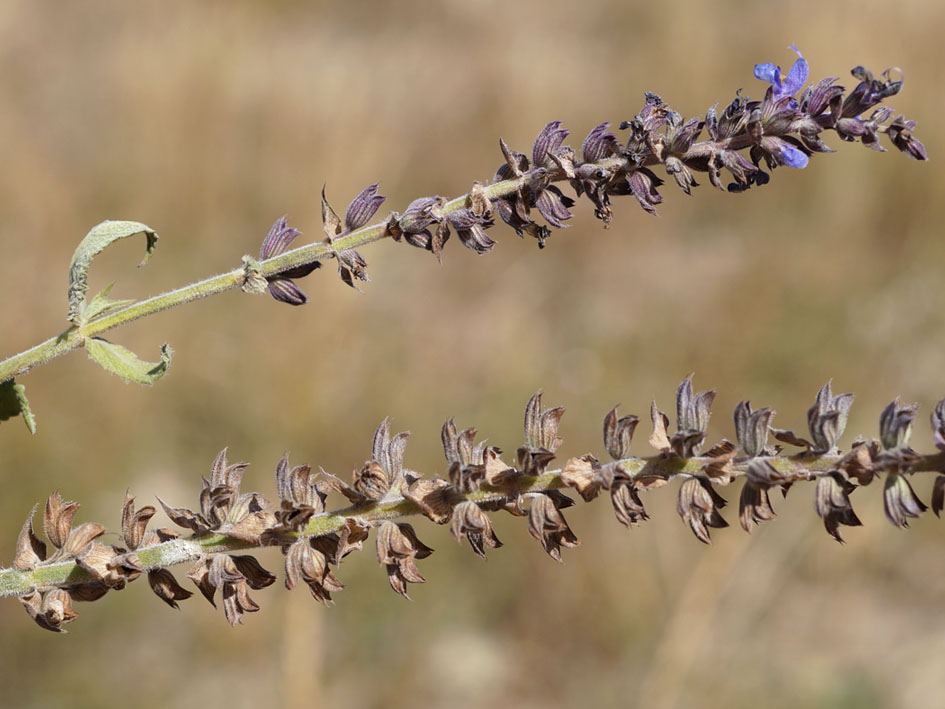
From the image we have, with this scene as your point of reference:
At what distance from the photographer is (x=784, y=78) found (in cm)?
148

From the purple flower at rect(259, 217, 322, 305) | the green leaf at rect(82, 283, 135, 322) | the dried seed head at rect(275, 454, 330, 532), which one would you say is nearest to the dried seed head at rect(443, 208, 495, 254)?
the purple flower at rect(259, 217, 322, 305)

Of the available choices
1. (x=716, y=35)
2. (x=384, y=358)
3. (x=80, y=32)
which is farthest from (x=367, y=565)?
(x=80, y=32)

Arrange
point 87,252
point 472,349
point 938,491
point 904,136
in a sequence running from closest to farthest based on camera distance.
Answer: point 938,491, point 904,136, point 87,252, point 472,349

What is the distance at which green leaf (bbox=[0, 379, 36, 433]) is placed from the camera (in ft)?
4.47

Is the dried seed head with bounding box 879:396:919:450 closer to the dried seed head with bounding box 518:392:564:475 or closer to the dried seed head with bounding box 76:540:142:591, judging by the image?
the dried seed head with bounding box 518:392:564:475

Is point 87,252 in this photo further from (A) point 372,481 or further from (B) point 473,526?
(B) point 473,526

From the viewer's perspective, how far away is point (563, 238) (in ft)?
29.3

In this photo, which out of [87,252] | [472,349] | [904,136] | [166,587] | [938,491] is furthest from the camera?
[472,349]

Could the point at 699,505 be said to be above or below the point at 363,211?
below

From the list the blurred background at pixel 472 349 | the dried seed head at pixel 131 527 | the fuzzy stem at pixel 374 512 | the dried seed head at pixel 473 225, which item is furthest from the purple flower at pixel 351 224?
the blurred background at pixel 472 349

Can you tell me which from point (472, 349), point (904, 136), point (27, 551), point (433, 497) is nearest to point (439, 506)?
point (433, 497)

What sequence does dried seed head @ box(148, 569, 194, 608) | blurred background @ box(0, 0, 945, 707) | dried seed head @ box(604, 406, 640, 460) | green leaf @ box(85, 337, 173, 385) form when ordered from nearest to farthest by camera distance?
dried seed head @ box(148, 569, 194, 608), dried seed head @ box(604, 406, 640, 460), green leaf @ box(85, 337, 173, 385), blurred background @ box(0, 0, 945, 707)

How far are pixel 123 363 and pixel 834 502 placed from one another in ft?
3.71

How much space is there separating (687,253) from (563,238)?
1.28 m
